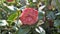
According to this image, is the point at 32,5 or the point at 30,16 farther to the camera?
the point at 32,5

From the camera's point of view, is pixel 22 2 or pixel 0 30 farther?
pixel 22 2

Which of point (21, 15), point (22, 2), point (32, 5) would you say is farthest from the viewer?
point (22, 2)

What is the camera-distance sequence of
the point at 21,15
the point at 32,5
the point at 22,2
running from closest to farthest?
1. the point at 21,15
2. the point at 32,5
3. the point at 22,2

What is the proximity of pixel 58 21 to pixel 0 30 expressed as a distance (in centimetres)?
26

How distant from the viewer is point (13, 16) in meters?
0.72

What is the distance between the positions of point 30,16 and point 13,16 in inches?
2.9

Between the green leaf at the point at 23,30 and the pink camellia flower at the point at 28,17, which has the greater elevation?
the pink camellia flower at the point at 28,17

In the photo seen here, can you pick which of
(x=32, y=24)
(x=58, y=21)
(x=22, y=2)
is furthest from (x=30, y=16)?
(x=22, y=2)

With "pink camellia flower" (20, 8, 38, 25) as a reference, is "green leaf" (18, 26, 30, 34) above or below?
below

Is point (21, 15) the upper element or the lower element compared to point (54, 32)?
upper

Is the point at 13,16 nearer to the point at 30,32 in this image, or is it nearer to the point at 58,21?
the point at 30,32

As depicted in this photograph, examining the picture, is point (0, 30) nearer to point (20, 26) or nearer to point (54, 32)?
point (20, 26)

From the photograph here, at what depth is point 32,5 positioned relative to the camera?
32.2 inches

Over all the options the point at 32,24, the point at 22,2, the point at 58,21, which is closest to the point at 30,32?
the point at 32,24
